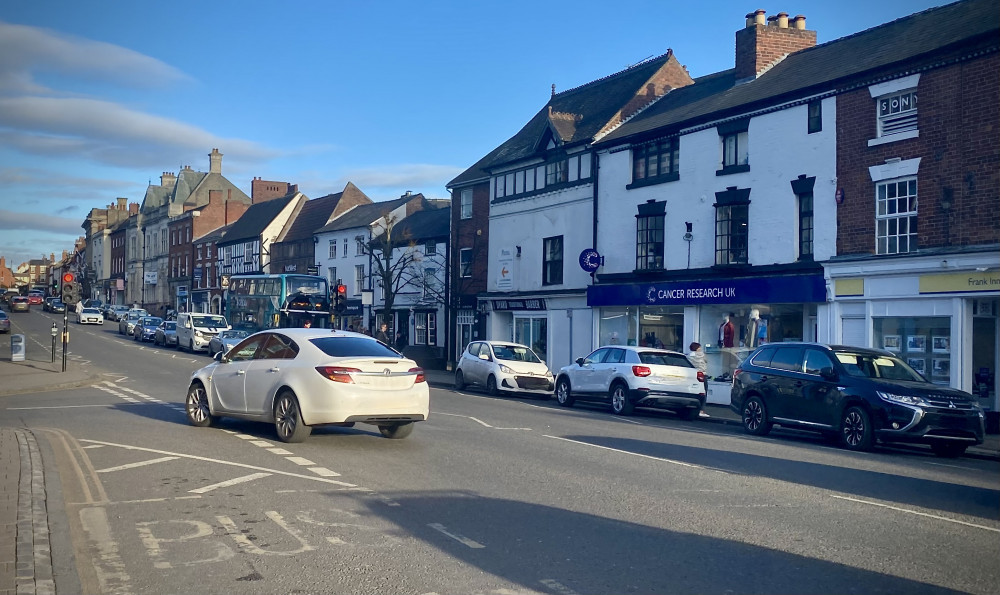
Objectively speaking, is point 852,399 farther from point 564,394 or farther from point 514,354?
point 514,354

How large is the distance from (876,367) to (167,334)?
128 ft

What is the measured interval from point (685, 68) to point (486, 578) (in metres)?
32.1

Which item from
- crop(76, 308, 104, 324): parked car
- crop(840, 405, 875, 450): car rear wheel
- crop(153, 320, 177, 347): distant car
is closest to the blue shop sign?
crop(840, 405, 875, 450): car rear wheel

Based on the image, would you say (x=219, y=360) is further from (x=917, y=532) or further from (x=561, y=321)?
(x=561, y=321)

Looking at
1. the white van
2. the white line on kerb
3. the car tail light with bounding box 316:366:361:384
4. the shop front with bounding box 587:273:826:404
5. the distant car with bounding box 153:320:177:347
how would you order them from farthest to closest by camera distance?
the distant car with bounding box 153:320:177:347
the white van
the shop front with bounding box 587:273:826:404
the car tail light with bounding box 316:366:361:384
the white line on kerb

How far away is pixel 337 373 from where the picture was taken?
40.2ft

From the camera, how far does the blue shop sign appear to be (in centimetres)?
2375

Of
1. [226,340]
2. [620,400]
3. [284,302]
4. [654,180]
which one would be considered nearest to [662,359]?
[620,400]

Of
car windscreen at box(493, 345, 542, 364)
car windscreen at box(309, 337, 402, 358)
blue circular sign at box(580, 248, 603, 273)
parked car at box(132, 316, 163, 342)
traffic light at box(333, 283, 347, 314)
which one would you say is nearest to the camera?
car windscreen at box(309, 337, 402, 358)

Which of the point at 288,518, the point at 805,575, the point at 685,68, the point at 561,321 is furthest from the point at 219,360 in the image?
the point at 685,68

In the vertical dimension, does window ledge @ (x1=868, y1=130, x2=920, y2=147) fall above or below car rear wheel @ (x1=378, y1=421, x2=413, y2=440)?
above

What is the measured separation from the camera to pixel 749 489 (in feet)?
32.9

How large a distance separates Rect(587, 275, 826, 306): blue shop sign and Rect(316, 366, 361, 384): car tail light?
49.2 ft

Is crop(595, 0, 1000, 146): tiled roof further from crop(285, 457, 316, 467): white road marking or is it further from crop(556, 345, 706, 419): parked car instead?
crop(285, 457, 316, 467): white road marking
